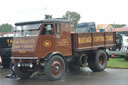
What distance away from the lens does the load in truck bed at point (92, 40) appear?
1098 centimetres

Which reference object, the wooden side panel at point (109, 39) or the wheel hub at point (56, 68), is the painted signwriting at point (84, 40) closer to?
the wooden side panel at point (109, 39)

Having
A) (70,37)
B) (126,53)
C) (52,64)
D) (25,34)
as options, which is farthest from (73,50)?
(126,53)

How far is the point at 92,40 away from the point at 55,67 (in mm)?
2991

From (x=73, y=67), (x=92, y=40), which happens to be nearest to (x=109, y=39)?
(x=92, y=40)

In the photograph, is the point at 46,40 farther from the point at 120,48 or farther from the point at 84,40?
the point at 120,48

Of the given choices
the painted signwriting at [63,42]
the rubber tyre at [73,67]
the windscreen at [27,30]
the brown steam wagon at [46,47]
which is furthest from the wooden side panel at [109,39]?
the windscreen at [27,30]

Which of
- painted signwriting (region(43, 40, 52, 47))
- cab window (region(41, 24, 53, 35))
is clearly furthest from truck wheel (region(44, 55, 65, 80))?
cab window (region(41, 24, 53, 35))

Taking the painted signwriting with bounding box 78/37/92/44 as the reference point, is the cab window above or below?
above

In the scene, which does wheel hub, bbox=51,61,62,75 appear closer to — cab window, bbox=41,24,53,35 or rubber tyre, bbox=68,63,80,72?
cab window, bbox=41,24,53,35

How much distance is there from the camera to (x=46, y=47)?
9.76 metres

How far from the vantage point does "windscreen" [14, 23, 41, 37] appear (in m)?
9.82

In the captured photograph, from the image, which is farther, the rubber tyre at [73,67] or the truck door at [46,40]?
the rubber tyre at [73,67]

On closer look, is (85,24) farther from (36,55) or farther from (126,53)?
(36,55)

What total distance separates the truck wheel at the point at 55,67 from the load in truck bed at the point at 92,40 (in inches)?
46.8
